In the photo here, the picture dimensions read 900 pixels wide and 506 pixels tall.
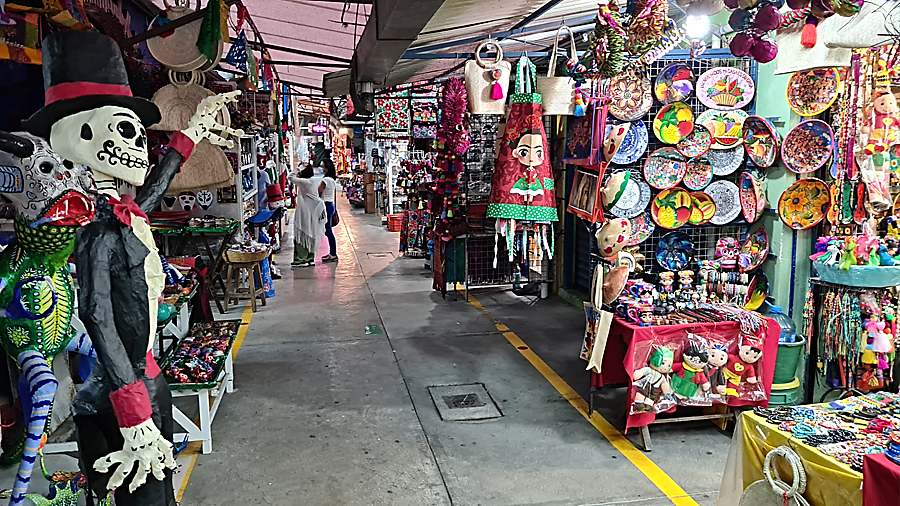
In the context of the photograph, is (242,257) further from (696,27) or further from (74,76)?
(74,76)

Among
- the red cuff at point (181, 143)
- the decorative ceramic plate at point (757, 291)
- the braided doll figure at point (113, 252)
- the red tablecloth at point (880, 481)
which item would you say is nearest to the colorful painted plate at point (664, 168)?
the decorative ceramic plate at point (757, 291)

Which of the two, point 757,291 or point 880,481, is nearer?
point 880,481

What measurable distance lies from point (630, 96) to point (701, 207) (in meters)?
0.90

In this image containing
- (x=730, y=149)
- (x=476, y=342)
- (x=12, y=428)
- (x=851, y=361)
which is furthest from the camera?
(x=476, y=342)

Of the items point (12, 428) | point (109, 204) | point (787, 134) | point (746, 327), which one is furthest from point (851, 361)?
point (12, 428)

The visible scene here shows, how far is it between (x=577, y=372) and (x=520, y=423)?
1160 millimetres

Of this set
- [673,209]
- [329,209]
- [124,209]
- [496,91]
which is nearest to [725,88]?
[673,209]

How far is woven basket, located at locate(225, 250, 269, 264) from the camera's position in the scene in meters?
7.50

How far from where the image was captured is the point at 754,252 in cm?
488

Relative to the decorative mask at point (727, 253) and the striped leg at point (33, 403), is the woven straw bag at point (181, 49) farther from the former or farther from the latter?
the decorative mask at point (727, 253)

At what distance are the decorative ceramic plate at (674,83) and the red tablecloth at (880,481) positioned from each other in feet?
9.88

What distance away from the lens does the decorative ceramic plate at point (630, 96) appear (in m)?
4.66

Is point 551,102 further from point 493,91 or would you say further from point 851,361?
point 851,361

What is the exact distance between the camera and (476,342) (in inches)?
255
